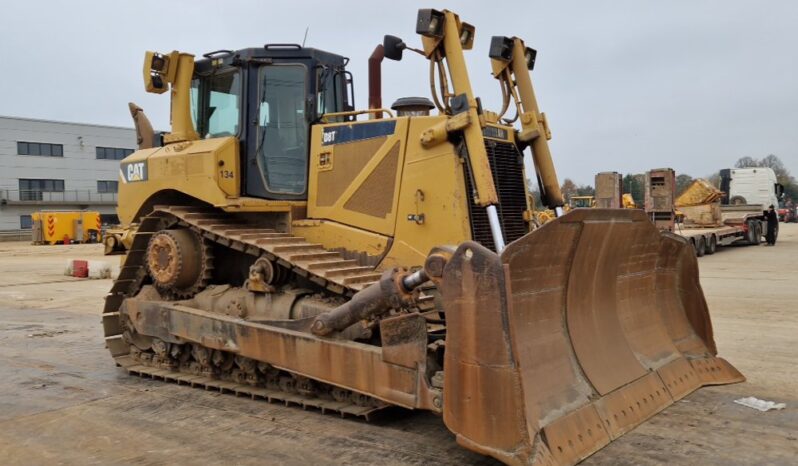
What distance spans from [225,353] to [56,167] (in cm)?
5385

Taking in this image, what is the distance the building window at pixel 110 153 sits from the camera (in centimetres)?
5547

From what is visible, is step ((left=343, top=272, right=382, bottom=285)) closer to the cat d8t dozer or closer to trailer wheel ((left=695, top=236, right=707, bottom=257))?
the cat d8t dozer

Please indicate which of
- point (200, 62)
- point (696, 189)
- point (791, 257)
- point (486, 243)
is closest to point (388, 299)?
point (486, 243)

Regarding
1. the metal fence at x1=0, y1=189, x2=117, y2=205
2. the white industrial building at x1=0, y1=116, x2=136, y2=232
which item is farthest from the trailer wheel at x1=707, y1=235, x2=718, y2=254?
the metal fence at x1=0, y1=189, x2=117, y2=205

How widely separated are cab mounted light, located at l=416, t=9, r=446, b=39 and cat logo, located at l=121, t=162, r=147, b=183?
365 cm

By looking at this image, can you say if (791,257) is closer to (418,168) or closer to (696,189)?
(696,189)

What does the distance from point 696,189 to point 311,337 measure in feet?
75.2

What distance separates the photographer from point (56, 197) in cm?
5231

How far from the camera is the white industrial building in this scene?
5028cm

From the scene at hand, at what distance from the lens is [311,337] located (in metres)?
5.22

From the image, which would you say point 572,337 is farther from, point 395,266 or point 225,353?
point 225,353

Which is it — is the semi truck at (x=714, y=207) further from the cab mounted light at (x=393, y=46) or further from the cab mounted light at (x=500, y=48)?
the cab mounted light at (x=393, y=46)

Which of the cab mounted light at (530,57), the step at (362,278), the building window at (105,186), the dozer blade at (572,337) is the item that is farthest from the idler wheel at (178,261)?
the building window at (105,186)

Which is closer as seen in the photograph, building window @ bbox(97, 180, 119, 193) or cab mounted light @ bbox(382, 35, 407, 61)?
cab mounted light @ bbox(382, 35, 407, 61)
